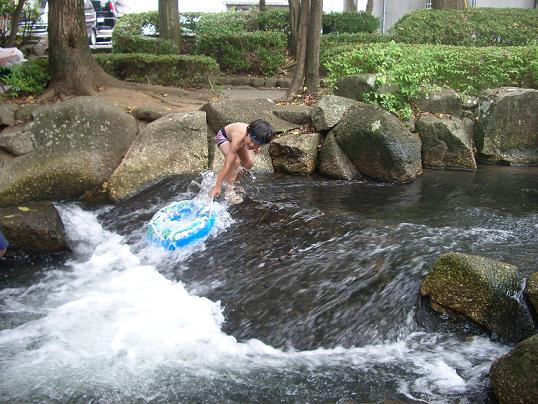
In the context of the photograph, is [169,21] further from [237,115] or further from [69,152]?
[69,152]

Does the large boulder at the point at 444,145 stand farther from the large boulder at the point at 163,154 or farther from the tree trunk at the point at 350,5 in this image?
the tree trunk at the point at 350,5

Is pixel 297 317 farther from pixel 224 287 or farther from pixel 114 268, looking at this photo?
pixel 114 268

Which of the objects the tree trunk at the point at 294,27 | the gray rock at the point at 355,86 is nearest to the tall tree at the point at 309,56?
the gray rock at the point at 355,86

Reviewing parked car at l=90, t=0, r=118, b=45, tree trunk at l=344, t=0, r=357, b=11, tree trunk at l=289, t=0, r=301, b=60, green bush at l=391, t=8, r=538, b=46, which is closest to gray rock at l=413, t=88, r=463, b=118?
green bush at l=391, t=8, r=538, b=46

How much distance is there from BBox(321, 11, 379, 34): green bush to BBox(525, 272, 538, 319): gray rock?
53.0 feet

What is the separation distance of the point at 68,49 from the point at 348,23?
12.0 m

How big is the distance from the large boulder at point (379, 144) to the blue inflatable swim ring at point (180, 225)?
266 cm

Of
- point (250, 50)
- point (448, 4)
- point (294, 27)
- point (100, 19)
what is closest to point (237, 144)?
point (250, 50)

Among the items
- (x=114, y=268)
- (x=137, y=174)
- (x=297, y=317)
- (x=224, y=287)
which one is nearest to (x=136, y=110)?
(x=137, y=174)

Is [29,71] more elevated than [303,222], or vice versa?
[29,71]

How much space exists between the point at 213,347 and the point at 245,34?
12253 mm

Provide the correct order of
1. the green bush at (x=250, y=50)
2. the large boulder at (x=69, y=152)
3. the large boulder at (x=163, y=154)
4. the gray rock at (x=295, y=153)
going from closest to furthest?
the large boulder at (x=69, y=152) → the large boulder at (x=163, y=154) → the gray rock at (x=295, y=153) → the green bush at (x=250, y=50)

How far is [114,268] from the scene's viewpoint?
6.30 m

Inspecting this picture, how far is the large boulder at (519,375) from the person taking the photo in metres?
3.41
